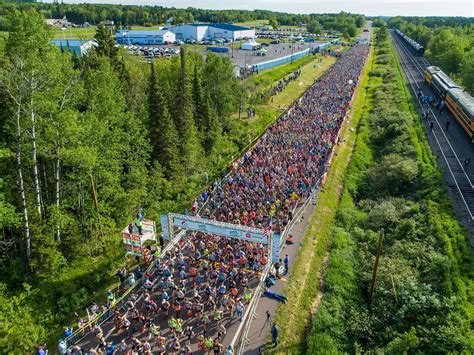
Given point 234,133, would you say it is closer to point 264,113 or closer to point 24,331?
point 264,113

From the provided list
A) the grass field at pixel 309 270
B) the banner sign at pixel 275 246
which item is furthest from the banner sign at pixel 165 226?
the grass field at pixel 309 270

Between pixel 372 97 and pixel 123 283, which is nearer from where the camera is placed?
pixel 123 283

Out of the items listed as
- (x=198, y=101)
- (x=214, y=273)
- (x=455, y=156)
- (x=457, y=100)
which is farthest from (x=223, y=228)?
(x=457, y=100)

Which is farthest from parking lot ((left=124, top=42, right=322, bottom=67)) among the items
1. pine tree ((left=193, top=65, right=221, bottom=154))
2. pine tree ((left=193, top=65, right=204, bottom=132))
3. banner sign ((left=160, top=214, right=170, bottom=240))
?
banner sign ((left=160, top=214, right=170, bottom=240))

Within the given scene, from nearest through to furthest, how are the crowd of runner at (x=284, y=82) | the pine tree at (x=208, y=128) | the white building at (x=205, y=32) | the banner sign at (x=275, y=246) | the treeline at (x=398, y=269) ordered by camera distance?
the treeline at (x=398, y=269) → the banner sign at (x=275, y=246) → the pine tree at (x=208, y=128) → the crowd of runner at (x=284, y=82) → the white building at (x=205, y=32)

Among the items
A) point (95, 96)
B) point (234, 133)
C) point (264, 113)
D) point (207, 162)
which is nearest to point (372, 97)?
point (264, 113)

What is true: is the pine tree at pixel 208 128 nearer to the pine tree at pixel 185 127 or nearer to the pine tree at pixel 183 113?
the pine tree at pixel 185 127
